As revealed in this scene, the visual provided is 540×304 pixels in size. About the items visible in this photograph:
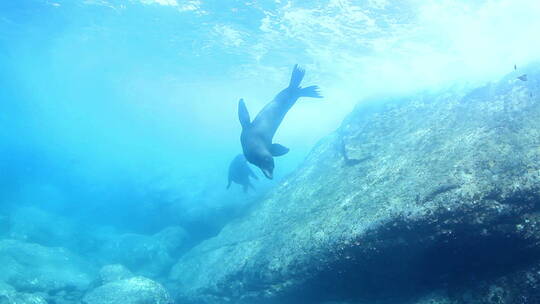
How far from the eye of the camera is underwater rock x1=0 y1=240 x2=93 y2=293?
12.0 meters

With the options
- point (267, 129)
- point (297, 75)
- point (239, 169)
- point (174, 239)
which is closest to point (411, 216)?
point (267, 129)

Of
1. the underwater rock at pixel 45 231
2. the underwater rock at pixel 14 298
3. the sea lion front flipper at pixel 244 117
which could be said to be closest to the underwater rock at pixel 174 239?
the underwater rock at pixel 45 231

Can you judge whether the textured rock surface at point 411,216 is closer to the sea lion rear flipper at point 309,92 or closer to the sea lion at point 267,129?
the sea lion rear flipper at point 309,92

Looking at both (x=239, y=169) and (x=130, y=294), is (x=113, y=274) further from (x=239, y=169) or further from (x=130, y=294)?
(x=239, y=169)

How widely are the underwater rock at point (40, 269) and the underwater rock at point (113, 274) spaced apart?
1.08m

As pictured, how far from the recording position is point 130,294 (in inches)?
383

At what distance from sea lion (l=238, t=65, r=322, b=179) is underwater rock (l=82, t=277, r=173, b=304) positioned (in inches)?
292

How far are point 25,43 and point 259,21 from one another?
27.3 metres

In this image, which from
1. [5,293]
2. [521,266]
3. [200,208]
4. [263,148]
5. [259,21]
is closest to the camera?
[263,148]

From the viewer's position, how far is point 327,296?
22.2ft

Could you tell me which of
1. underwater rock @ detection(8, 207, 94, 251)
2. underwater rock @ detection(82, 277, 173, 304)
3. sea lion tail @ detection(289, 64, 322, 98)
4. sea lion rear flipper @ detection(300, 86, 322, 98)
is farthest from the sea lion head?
underwater rock @ detection(8, 207, 94, 251)

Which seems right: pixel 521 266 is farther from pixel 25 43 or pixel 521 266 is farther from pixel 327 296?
pixel 25 43

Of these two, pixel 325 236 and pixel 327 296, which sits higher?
pixel 325 236

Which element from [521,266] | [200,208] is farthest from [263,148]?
[200,208]
